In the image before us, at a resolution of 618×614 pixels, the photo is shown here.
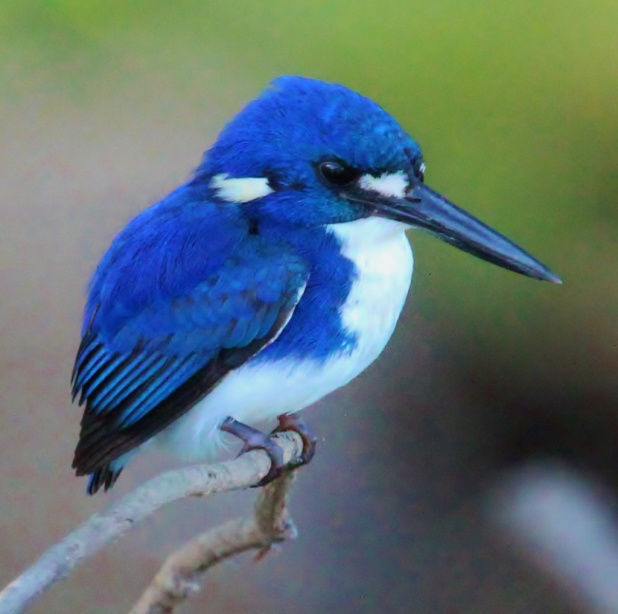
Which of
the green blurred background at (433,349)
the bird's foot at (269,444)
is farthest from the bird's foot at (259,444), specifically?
the green blurred background at (433,349)

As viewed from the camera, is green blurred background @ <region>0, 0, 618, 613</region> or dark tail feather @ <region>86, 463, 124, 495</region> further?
green blurred background @ <region>0, 0, 618, 613</region>

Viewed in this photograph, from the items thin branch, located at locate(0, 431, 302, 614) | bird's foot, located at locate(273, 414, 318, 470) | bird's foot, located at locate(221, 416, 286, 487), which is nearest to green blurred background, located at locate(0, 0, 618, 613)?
bird's foot, located at locate(273, 414, 318, 470)

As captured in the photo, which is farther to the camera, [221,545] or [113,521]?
[221,545]

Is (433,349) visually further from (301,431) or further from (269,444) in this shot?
(269,444)

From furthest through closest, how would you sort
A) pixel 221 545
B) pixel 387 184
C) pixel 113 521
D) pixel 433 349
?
pixel 433 349
pixel 221 545
pixel 387 184
pixel 113 521

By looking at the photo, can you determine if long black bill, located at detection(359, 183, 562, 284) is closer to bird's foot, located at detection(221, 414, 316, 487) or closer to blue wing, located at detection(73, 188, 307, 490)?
blue wing, located at detection(73, 188, 307, 490)

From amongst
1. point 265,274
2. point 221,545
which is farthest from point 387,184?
point 221,545

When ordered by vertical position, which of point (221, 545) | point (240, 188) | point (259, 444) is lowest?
point (221, 545)

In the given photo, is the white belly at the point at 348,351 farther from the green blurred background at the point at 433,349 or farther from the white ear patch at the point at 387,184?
the green blurred background at the point at 433,349
